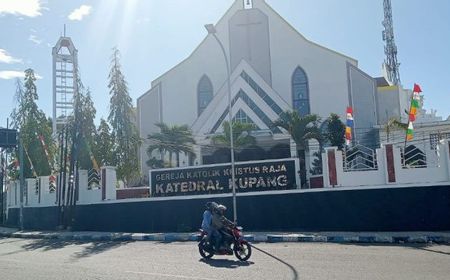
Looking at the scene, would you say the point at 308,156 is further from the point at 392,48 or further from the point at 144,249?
the point at 392,48

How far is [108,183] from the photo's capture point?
21188mm

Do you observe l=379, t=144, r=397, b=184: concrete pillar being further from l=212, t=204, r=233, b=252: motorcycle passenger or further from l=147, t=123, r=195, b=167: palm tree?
l=147, t=123, r=195, b=167: palm tree

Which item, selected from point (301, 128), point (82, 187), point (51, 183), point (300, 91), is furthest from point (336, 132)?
point (51, 183)

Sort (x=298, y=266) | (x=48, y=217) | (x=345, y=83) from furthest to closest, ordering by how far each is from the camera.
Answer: (x=345, y=83)
(x=48, y=217)
(x=298, y=266)

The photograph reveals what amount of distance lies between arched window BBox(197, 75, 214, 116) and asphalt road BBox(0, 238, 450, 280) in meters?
25.0

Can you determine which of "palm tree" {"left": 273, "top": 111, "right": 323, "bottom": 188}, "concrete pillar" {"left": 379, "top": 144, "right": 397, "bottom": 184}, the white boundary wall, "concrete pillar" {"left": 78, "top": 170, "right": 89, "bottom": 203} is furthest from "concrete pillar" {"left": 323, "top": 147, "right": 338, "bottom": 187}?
"concrete pillar" {"left": 78, "top": 170, "right": 89, "bottom": 203}

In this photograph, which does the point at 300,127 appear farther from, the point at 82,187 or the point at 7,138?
the point at 7,138

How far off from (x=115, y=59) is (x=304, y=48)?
54.2 feet

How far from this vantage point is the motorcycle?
425 inches

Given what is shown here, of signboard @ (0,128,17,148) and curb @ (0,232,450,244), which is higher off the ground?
signboard @ (0,128,17,148)

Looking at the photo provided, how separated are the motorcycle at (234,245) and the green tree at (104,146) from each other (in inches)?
592

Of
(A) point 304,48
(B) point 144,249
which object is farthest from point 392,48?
(B) point 144,249

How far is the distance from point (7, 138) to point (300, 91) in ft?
69.1

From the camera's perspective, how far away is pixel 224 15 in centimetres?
3941
